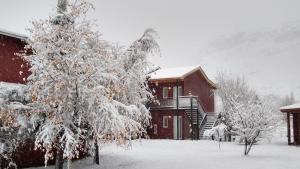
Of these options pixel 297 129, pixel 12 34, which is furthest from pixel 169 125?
pixel 12 34

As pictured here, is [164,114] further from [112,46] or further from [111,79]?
[111,79]

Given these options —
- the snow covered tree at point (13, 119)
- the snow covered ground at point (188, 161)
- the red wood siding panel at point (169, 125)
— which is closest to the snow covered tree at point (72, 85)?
the snow covered tree at point (13, 119)

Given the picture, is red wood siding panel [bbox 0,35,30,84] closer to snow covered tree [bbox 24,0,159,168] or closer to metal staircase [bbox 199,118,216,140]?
snow covered tree [bbox 24,0,159,168]

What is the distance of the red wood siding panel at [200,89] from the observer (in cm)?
4136

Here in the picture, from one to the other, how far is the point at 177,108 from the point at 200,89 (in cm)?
821

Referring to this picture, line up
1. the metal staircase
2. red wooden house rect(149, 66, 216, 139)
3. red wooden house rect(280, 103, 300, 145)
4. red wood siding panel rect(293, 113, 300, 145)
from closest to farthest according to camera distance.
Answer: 1. red wooden house rect(280, 103, 300, 145)
2. red wood siding panel rect(293, 113, 300, 145)
3. the metal staircase
4. red wooden house rect(149, 66, 216, 139)

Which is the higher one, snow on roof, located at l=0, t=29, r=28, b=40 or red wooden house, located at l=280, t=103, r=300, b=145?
snow on roof, located at l=0, t=29, r=28, b=40

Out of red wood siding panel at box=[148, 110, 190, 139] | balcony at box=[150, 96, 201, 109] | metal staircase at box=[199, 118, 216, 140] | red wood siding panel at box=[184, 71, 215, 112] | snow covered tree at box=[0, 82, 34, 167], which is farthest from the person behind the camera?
red wood siding panel at box=[184, 71, 215, 112]

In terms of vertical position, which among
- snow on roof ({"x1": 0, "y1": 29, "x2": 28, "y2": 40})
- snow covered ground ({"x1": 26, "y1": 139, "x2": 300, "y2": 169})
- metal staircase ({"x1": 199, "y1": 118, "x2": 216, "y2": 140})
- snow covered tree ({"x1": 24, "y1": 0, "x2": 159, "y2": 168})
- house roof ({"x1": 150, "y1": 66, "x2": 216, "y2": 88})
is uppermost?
house roof ({"x1": 150, "y1": 66, "x2": 216, "y2": 88})

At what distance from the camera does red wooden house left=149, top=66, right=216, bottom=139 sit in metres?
37.3

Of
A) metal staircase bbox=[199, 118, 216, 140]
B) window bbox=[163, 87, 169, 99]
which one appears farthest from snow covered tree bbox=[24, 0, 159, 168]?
window bbox=[163, 87, 169, 99]

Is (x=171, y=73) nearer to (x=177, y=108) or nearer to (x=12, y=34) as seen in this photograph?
(x=177, y=108)

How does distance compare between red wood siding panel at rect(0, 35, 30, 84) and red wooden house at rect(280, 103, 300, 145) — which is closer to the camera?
red wood siding panel at rect(0, 35, 30, 84)

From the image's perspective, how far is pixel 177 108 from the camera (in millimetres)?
37031
